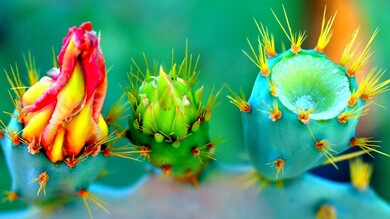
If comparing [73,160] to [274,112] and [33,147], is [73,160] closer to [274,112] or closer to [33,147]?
[33,147]

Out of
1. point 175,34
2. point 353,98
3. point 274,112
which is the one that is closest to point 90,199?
point 274,112

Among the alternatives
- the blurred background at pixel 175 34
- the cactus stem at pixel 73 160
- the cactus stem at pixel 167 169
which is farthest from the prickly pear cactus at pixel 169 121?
the blurred background at pixel 175 34

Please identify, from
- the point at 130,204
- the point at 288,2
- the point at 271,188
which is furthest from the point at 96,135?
the point at 288,2

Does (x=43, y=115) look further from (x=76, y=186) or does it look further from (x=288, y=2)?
(x=288, y=2)

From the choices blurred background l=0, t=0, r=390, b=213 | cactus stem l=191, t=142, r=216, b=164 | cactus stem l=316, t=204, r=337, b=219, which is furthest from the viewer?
blurred background l=0, t=0, r=390, b=213

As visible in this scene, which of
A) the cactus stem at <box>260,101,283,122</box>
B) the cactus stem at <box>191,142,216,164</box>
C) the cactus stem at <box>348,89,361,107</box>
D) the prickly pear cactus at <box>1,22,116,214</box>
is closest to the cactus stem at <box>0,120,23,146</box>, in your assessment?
the prickly pear cactus at <box>1,22,116,214</box>

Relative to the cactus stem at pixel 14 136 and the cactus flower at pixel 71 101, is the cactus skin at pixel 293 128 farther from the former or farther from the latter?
the cactus stem at pixel 14 136

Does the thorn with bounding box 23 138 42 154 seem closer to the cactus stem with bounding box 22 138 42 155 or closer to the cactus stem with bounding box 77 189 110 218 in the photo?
the cactus stem with bounding box 22 138 42 155
